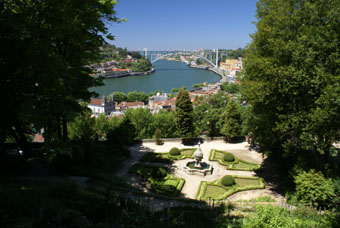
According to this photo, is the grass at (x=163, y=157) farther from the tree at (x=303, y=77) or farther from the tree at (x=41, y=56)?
the tree at (x=41, y=56)

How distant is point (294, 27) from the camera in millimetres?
10609

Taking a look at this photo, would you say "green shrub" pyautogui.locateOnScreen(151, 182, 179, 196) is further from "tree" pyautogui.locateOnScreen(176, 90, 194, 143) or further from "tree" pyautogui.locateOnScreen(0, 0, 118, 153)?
"tree" pyautogui.locateOnScreen(176, 90, 194, 143)

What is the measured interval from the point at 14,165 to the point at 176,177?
26.4 ft

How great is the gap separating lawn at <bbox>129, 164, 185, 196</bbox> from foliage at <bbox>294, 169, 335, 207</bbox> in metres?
5.54

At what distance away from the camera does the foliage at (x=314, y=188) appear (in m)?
9.54

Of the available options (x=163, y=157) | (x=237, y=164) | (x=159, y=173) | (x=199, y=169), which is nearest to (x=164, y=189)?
(x=159, y=173)

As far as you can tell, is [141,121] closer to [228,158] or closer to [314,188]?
[228,158]

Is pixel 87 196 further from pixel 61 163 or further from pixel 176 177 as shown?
pixel 176 177

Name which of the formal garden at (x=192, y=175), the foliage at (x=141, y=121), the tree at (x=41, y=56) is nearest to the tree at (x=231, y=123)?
the formal garden at (x=192, y=175)

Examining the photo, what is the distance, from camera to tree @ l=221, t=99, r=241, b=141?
67.8 feet

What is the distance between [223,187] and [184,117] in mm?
8206

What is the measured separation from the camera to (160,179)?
14.0 metres

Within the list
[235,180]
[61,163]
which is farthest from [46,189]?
[235,180]

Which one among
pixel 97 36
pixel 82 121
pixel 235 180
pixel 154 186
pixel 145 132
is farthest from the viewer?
pixel 145 132
